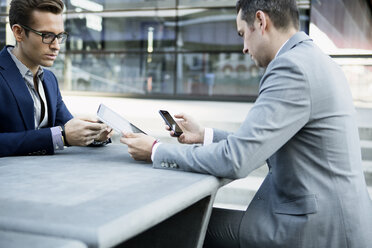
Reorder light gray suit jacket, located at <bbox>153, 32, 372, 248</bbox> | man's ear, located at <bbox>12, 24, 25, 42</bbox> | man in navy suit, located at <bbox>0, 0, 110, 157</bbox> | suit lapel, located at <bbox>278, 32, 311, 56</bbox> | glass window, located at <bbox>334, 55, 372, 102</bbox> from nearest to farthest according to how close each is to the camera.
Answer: light gray suit jacket, located at <bbox>153, 32, 372, 248</bbox>
suit lapel, located at <bbox>278, 32, 311, 56</bbox>
man in navy suit, located at <bbox>0, 0, 110, 157</bbox>
man's ear, located at <bbox>12, 24, 25, 42</bbox>
glass window, located at <bbox>334, 55, 372, 102</bbox>

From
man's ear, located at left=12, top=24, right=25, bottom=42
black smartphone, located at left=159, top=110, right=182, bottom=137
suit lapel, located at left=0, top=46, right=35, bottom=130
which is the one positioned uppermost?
man's ear, located at left=12, top=24, right=25, bottom=42

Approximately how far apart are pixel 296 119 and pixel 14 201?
2.87 ft

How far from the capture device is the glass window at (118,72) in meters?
8.80

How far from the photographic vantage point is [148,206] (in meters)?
0.95

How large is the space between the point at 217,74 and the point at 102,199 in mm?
7617

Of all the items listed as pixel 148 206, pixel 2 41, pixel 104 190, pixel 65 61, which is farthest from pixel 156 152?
pixel 2 41

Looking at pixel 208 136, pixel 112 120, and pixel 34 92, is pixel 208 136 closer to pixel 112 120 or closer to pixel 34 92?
pixel 112 120

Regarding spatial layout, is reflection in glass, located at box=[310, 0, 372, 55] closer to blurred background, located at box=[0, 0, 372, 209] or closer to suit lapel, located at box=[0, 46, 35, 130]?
blurred background, located at box=[0, 0, 372, 209]

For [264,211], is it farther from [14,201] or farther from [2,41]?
[2,41]

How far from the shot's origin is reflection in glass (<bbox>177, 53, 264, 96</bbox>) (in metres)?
8.24

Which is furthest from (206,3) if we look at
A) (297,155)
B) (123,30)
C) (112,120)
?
(297,155)

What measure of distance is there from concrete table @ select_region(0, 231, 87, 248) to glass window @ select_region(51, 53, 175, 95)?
803 cm

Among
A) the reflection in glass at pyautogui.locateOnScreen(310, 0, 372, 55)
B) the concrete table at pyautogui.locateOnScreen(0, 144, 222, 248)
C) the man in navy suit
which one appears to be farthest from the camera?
the reflection in glass at pyautogui.locateOnScreen(310, 0, 372, 55)

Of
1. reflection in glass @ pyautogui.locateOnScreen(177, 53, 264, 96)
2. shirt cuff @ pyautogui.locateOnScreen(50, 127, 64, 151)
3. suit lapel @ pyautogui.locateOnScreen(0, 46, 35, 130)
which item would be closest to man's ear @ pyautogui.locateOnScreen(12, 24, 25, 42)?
suit lapel @ pyautogui.locateOnScreen(0, 46, 35, 130)
